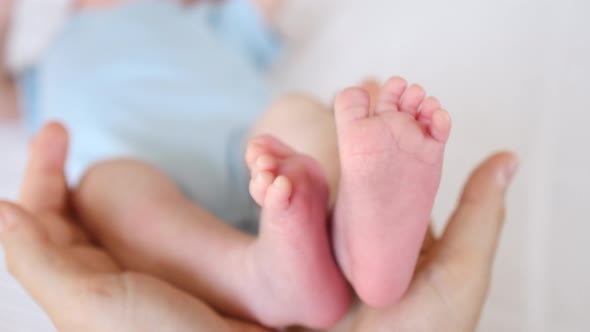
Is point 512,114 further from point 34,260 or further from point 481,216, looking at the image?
point 34,260

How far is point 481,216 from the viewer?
0.49 metres

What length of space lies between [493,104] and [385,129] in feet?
1.33

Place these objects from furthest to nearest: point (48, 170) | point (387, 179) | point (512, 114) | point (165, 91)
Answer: point (165, 91), point (512, 114), point (48, 170), point (387, 179)

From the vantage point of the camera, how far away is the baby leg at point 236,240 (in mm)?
Answer: 407

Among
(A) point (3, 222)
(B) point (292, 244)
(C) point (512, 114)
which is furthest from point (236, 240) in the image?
(C) point (512, 114)

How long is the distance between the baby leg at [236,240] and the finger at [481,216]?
0.33 ft

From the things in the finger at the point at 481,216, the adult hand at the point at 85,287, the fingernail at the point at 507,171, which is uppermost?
the fingernail at the point at 507,171

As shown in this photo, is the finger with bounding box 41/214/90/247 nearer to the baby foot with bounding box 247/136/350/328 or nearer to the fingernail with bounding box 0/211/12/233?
the fingernail with bounding box 0/211/12/233

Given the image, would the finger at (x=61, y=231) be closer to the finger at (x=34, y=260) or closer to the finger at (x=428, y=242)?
the finger at (x=34, y=260)

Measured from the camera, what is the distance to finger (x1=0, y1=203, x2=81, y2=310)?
0.44 metres

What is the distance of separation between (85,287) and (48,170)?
0.21 m

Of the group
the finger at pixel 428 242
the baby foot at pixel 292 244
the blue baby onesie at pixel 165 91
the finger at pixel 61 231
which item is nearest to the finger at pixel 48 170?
the finger at pixel 61 231

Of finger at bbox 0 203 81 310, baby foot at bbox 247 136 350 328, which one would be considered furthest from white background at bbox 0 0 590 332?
baby foot at bbox 247 136 350 328

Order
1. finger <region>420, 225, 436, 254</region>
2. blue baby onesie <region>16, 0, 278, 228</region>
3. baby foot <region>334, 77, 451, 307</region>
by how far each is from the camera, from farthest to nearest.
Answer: blue baby onesie <region>16, 0, 278, 228</region>
finger <region>420, 225, 436, 254</region>
baby foot <region>334, 77, 451, 307</region>
